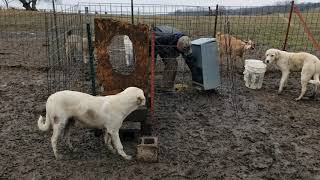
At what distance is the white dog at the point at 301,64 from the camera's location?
27.4ft

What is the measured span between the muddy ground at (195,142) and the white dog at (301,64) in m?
0.51

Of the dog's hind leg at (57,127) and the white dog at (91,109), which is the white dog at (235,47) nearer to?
the white dog at (91,109)

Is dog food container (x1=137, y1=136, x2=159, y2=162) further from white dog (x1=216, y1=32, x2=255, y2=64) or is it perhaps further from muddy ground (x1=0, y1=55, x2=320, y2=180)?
white dog (x1=216, y1=32, x2=255, y2=64)

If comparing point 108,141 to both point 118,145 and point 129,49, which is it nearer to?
point 118,145

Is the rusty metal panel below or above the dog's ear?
above

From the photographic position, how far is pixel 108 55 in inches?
255

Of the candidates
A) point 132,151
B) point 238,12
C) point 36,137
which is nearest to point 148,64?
point 132,151

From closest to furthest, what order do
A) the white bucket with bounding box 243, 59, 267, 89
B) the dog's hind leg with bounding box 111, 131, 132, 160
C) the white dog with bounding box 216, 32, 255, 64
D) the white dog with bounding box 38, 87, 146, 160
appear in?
the white dog with bounding box 38, 87, 146, 160 → the dog's hind leg with bounding box 111, 131, 132, 160 → the white bucket with bounding box 243, 59, 267, 89 → the white dog with bounding box 216, 32, 255, 64

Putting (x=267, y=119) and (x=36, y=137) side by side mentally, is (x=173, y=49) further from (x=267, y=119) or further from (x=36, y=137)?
(x=36, y=137)

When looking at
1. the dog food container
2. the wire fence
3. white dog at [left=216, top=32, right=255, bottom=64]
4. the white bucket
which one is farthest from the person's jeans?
the dog food container

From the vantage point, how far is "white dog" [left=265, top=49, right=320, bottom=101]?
27.4 ft

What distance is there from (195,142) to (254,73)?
3600 millimetres

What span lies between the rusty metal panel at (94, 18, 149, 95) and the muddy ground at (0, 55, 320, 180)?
0.92 metres

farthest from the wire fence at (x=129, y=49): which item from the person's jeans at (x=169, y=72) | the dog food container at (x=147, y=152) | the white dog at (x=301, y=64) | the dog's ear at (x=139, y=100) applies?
the dog food container at (x=147, y=152)
